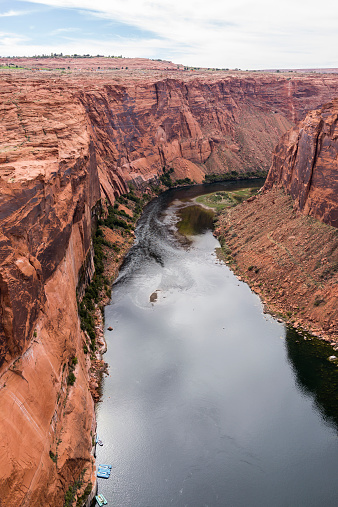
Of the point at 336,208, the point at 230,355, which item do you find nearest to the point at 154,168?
the point at 336,208

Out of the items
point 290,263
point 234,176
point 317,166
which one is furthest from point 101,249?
point 234,176

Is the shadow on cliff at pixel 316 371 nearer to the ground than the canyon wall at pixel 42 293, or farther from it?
nearer to the ground

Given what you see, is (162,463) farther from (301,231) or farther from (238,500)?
(301,231)

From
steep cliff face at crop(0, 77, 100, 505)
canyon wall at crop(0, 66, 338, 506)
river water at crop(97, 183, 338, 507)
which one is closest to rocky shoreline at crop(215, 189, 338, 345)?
river water at crop(97, 183, 338, 507)

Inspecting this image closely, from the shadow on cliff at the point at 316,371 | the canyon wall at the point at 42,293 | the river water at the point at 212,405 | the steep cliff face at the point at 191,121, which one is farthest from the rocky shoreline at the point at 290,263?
the steep cliff face at the point at 191,121

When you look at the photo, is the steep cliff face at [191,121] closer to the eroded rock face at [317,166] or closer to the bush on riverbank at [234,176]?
the bush on riverbank at [234,176]

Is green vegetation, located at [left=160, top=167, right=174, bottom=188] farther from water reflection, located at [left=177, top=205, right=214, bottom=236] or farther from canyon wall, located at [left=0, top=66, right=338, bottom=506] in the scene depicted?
canyon wall, located at [left=0, top=66, right=338, bottom=506]
